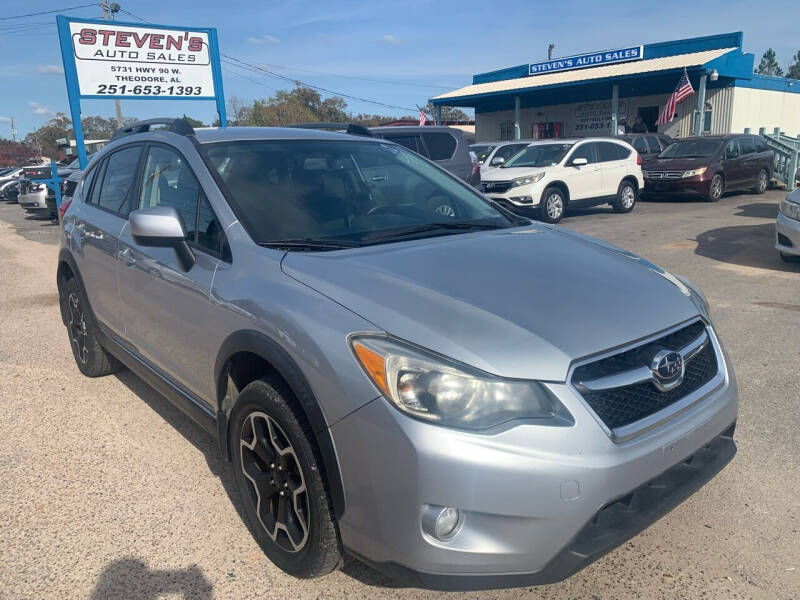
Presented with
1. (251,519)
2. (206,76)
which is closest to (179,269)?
(251,519)

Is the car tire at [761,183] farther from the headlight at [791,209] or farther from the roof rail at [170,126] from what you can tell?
the roof rail at [170,126]

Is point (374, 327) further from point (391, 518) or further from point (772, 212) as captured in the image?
point (772, 212)

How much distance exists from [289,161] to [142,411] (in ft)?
6.68

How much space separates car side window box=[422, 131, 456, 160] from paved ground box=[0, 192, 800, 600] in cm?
648

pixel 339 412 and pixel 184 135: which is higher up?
pixel 184 135

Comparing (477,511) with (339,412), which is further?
(339,412)

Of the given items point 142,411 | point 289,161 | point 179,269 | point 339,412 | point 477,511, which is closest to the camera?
point 477,511

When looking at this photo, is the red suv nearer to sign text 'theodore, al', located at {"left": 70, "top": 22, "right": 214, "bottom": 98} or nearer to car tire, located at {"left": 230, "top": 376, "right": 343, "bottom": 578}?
sign text 'theodore, al', located at {"left": 70, "top": 22, "right": 214, "bottom": 98}

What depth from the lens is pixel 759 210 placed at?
1409 cm

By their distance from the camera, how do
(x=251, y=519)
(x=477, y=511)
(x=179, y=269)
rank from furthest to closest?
1. (x=179, y=269)
2. (x=251, y=519)
3. (x=477, y=511)

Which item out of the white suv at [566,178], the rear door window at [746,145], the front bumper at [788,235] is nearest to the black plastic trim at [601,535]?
the front bumper at [788,235]

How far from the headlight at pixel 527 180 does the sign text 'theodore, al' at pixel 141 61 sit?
754 centimetres

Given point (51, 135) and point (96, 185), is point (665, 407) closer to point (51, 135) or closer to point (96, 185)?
point (96, 185)

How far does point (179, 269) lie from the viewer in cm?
304
